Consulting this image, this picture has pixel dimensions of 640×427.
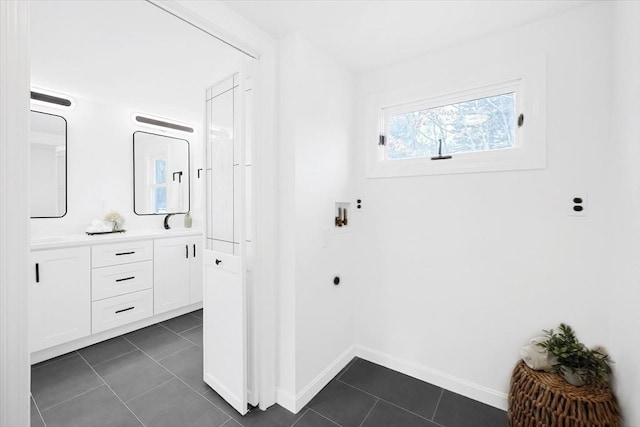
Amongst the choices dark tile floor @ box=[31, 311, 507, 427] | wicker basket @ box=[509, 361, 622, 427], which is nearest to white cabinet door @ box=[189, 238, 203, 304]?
dark tile floor @ box=[31, 311, 507, 427]

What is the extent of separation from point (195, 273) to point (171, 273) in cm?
29

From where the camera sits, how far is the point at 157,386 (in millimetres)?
1993

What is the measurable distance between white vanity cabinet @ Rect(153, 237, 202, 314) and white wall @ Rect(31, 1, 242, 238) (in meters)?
0.60

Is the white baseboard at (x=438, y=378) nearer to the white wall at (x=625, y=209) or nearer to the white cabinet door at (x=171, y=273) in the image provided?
the white wall at (x=625, y=209)

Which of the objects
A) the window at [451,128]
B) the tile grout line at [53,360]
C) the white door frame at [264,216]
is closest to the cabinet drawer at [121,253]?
the tile grout line at [53,360]

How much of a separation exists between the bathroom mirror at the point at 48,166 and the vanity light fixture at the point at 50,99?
0.11 m

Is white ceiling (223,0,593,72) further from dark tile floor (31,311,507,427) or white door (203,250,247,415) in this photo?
dark tile floor (31,311,507,427)

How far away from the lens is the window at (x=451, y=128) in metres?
1.86

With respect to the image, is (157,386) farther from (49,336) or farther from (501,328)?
(501,328)

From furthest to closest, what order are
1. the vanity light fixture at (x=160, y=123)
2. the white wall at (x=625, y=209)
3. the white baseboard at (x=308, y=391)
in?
1. the vanity light fixture at (x=160, y=123)
2. the white baseboard at (x=308, y=391)
3. the white wall at (x=625, y=209)

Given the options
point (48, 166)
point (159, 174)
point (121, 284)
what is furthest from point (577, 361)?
point (48, 166)

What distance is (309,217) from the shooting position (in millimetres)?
1919

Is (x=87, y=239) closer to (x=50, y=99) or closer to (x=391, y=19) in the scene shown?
(x=50, y=99)

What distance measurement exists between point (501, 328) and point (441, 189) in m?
1.01
